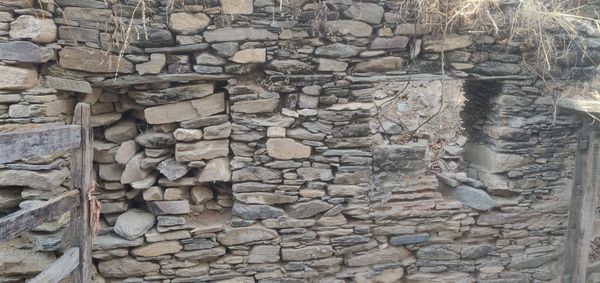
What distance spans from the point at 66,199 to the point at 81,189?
17 cm

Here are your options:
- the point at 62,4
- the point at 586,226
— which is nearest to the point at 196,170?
the point at 62,4

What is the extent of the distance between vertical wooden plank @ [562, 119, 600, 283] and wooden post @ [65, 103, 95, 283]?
412 cm

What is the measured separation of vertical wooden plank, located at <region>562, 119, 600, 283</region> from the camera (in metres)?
4.35

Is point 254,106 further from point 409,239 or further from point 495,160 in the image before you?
point 495,160

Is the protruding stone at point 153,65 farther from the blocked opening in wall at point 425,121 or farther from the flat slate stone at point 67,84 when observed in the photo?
the blocked opening in wall at point 425,121

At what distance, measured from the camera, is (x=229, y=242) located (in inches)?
156

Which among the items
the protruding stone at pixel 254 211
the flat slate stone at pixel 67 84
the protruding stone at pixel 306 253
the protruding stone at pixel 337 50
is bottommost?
the protruding stone at pixel 306 253

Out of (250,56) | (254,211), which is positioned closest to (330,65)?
(250,56)

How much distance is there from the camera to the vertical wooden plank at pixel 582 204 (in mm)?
4348

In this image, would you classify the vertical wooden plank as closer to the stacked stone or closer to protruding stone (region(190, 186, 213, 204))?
protruding stone (region(190, 186, 213, 204))

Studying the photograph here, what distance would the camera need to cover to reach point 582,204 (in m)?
4.43

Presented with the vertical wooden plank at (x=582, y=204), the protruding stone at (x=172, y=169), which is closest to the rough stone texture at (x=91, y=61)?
the protruding stone at (x=172, y=169)

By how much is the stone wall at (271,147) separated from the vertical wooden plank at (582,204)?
12 centimetres

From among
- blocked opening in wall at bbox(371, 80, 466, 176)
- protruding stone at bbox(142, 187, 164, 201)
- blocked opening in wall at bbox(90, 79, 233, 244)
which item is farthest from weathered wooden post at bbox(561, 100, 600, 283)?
protruding stone at bbox(142, 187, 164, 201)
